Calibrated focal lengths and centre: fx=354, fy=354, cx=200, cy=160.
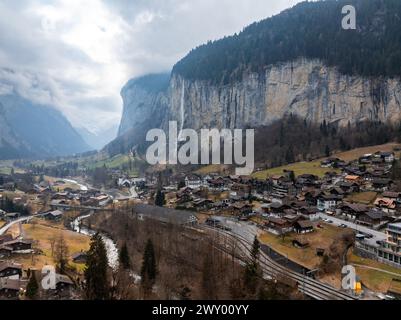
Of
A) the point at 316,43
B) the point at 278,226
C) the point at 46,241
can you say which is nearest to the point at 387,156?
the point at 278,226

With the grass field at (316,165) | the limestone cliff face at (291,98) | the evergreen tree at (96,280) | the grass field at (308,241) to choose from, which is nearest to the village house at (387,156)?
the grass field at (316,165)

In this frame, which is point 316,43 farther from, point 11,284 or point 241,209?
point 11,284

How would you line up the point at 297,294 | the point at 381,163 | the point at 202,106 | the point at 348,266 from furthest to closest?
the point at 202,106 → the point at 381,163 → the point at 348,266 → the point at 297,294

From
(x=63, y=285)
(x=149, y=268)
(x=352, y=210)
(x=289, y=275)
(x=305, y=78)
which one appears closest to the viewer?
(x=63, y=285)

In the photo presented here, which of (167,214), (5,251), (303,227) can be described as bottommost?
(5,251)

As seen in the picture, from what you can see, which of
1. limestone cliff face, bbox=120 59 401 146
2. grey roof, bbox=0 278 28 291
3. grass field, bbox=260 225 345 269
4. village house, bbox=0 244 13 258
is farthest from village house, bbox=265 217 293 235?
limestone cliff face, bbox=120 59 401 146
